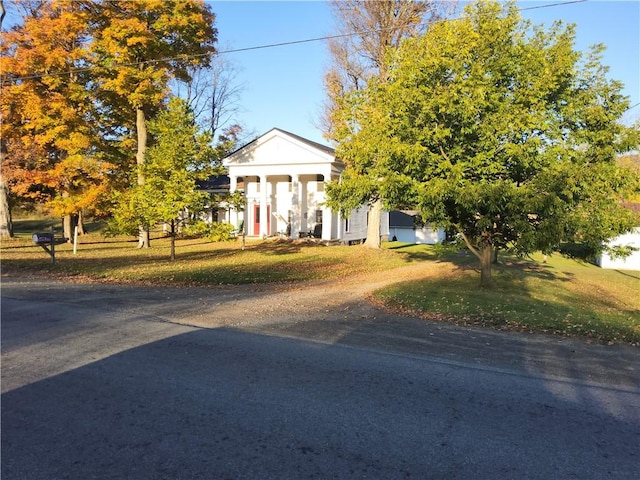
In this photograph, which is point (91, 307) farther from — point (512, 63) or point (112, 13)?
point (112, 13)

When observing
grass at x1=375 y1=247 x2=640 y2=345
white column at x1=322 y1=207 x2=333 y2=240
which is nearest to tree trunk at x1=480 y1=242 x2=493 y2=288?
grass at x1=375 y1=247 x2=640 y2=345

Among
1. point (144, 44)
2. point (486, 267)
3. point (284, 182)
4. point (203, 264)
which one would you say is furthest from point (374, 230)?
point (144, 44)

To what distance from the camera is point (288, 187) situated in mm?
32938

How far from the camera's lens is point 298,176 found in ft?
102

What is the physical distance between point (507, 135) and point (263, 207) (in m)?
22.4

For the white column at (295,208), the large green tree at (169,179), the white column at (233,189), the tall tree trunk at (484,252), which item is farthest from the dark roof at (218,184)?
the tall tree trunk at (484,252)

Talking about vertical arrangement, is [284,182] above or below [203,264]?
above

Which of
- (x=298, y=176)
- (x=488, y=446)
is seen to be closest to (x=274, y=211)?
(x=298, y=176)

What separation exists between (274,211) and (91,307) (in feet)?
80.7

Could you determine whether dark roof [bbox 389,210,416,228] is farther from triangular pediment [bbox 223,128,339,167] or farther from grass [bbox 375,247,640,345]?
grass [bbox 375,247,640,345]

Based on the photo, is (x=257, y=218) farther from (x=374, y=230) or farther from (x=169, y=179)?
(x=169, y=179)

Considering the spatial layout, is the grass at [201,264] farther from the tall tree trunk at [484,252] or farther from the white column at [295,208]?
the white column at [295,208]

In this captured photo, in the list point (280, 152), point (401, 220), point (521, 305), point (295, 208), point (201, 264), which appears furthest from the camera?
point (401, 220)

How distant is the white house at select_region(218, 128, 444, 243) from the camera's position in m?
29.6
